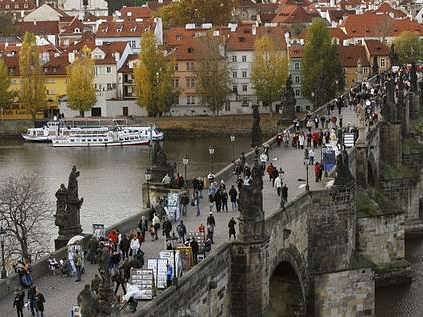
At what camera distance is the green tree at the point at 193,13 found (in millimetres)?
121625

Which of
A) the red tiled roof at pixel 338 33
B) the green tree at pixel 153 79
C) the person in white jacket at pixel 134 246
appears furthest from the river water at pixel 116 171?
the red tiled roof at pixel 338 33

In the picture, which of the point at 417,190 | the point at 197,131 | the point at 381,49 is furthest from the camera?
the point at 381,49

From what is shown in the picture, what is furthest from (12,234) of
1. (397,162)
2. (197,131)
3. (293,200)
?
(197,131)

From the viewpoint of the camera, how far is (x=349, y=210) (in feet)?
126

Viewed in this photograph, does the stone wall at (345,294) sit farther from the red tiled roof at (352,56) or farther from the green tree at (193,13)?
the green tree at (193,13)

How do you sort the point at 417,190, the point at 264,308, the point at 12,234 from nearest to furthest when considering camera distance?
Answer: the point at 264,308 → the point at 12,234 → the point at 417,190

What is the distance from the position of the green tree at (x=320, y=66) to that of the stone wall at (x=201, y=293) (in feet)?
215

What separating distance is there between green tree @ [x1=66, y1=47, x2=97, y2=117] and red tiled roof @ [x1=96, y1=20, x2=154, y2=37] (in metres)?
11.7

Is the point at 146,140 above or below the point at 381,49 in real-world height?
below

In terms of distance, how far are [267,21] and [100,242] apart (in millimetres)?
113522

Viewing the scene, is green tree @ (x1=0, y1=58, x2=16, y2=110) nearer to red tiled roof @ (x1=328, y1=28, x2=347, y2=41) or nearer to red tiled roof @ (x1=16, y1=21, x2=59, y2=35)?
red tiled roof @ (x1=328, y1=28, x2=347, y2=41)

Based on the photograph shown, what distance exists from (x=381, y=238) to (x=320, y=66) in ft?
164

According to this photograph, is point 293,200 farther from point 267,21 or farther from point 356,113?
point 267,21

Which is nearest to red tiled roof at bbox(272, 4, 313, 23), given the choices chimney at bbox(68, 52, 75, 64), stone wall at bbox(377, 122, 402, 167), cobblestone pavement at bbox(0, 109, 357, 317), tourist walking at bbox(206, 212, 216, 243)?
chimney at bbox(68, 52, 75, 64)
